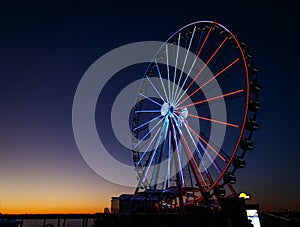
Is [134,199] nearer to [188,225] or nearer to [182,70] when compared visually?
[182,70]

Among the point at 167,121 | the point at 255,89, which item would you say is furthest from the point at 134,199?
the point at 255,89

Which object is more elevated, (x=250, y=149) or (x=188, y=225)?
(x=250, y=149)

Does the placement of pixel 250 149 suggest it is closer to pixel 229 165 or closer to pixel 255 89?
pixel 229 165

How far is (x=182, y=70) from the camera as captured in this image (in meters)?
22.4

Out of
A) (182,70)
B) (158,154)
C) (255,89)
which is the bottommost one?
(158,154)

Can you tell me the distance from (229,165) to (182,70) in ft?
30.8

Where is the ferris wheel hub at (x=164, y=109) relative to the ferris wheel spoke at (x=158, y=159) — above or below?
above

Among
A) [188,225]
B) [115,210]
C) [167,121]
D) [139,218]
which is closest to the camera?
[139,218]

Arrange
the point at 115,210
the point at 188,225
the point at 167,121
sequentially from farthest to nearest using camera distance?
the point at 115,210
the point at 167,121
the point at 188,225

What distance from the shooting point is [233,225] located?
8039 mm

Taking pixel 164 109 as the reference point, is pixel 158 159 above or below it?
below

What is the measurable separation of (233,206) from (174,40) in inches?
773

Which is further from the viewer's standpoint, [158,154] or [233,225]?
[158,154]

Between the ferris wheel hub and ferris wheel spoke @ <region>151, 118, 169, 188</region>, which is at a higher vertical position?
the ferris wheel hub
